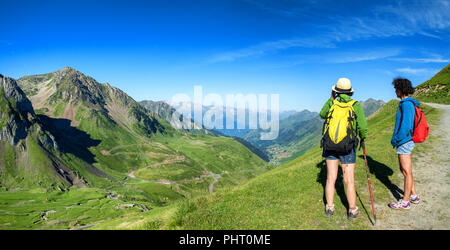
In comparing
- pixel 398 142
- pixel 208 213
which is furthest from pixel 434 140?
pixel 208 213

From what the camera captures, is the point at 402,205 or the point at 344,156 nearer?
the point at 344,156

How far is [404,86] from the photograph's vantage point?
10445 mm

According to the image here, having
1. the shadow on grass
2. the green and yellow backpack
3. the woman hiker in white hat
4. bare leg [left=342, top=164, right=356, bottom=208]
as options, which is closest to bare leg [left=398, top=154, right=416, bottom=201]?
the shadow on grass

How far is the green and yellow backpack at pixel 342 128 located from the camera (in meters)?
9.10

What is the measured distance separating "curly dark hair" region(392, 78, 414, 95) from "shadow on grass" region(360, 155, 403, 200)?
5.33 m

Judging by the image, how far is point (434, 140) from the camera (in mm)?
20203

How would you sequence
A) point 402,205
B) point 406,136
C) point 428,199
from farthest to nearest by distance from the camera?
point 428,199 → point 406,136 → point 402,205

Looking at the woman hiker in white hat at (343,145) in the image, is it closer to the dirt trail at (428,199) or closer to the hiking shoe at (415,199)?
the dirt trail at (428,199)

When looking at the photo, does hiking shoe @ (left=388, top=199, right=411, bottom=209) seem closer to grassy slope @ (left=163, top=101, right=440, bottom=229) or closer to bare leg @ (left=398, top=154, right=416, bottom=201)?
bare leg @ (left=398, top=154, right=416, bottom=201)

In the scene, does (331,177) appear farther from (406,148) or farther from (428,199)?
(428,199)

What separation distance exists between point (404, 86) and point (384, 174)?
268 inches

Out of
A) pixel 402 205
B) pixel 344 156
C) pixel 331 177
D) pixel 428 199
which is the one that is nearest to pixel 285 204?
pixel 331 177
